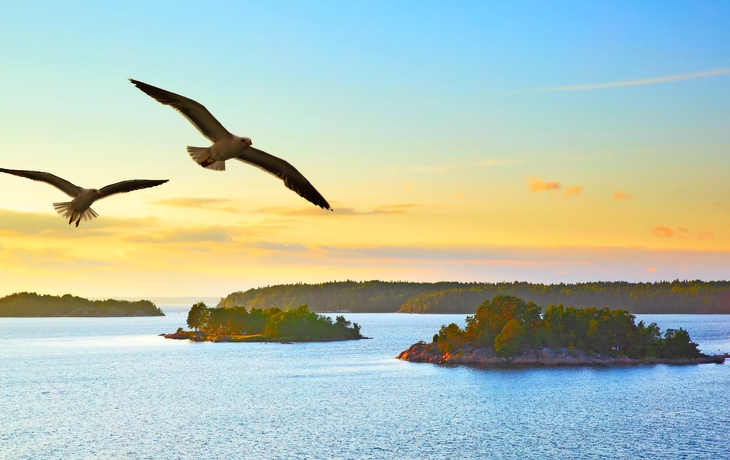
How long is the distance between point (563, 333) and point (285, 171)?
166 m

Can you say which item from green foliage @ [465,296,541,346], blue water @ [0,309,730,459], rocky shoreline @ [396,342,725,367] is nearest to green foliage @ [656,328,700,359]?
rocky shoreline @ [396,342,725,367]

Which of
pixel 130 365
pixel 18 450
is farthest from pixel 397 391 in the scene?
Result: pixel 130 365

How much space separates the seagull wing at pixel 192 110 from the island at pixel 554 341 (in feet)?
500

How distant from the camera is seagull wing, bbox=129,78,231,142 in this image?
33.4 feet

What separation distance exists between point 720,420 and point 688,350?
2647 inches

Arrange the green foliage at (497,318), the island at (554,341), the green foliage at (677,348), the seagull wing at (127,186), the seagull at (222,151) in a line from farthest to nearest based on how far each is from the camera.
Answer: the green foliage at (677,348) → the island at (554,341) → the green foliage at (497,318) → the seagull wing at (127,186) → the seagull at (222,151)

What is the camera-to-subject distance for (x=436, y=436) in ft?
309

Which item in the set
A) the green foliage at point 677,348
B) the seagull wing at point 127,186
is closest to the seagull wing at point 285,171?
the seagull wing at point 127,186

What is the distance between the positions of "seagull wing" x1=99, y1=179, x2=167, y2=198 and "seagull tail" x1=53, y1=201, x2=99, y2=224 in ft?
2.83

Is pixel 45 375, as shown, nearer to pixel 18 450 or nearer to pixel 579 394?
pixel 18 450

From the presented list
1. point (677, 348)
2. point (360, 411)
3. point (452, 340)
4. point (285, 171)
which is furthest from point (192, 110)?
point (677, 348)

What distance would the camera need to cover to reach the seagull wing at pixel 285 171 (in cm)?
1162

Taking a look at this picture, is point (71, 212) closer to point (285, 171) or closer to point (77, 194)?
point (77, 194)

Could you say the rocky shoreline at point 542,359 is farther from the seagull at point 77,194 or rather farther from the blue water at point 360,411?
the seagull at point 77,194
